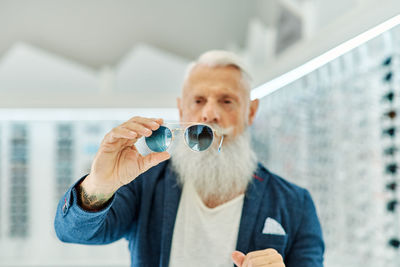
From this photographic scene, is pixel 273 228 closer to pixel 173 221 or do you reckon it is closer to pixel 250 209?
pixel 250 209

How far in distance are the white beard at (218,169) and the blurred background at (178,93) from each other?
1.73ft

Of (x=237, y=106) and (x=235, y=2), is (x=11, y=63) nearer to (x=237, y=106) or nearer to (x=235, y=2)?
(x=235, y=2)

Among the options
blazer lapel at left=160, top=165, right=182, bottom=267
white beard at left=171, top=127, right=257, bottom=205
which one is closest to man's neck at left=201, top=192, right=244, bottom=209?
white beard at left=171, top=127, right=257, bottom=205

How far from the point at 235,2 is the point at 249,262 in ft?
11.7

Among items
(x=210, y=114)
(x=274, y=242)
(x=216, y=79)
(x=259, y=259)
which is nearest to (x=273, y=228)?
(x=274, y=242)

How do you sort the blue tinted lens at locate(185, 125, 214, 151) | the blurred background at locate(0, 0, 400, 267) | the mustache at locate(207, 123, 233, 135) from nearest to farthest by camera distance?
1. the blue tinted lens at locate(185, 125, 214, 151)
2. the mustache at locate(207, 123, 233, 135)
3. the blurred background at locate(0, 0, 400, 267)

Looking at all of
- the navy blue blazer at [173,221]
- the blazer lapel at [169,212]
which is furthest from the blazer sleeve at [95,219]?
the blazer lapel at [169,212]

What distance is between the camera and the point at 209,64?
142cm

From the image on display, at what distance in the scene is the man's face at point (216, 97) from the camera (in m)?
1.35

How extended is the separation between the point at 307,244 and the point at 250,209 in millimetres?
224

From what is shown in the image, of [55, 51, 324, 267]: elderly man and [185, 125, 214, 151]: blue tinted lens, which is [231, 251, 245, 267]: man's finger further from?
[185, 125, 214, 151]: blue tinted lens

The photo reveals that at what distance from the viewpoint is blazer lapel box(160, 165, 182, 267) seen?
1.26 metres

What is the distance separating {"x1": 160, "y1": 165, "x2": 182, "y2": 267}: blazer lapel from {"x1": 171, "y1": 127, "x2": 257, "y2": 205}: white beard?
1.6 inches

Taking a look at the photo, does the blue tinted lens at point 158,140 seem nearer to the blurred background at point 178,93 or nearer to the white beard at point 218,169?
the white beard at point 218,169
